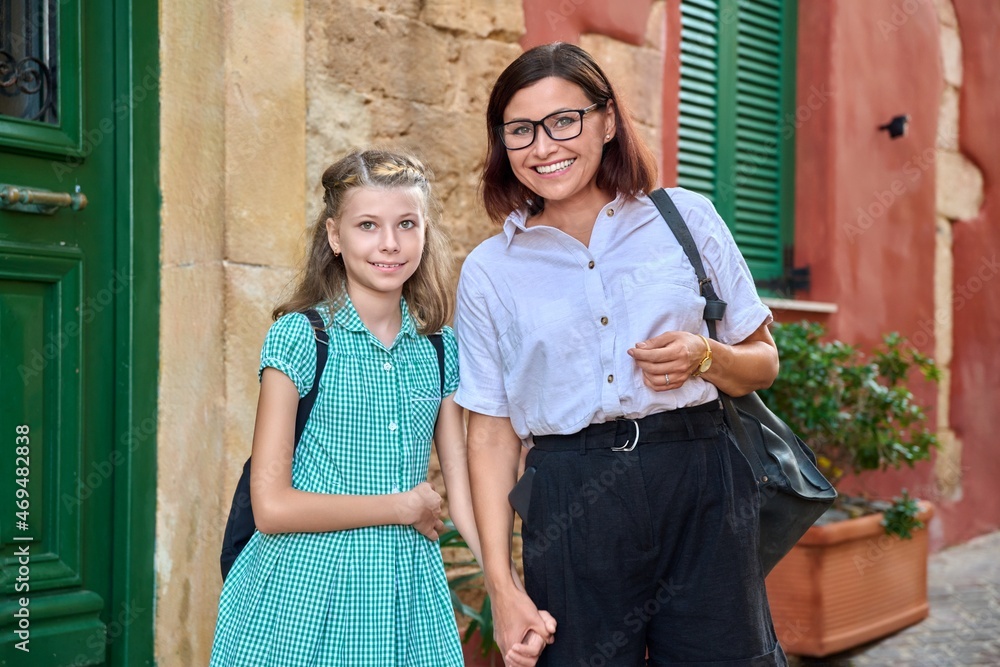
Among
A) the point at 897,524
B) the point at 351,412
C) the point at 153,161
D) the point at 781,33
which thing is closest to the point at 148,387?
the point at 153,161

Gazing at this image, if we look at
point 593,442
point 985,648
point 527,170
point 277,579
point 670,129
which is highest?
point 670,129

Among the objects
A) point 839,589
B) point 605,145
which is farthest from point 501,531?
point 839,589

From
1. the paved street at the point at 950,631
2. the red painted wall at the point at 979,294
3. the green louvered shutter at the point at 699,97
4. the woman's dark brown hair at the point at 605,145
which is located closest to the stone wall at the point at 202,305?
the woman's dark brown hair at the point at 605,145

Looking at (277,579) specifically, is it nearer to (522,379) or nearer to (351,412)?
(351,412)

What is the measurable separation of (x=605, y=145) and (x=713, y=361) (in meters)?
0.51

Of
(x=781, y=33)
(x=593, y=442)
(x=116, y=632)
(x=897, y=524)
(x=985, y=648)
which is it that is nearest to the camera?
(x=593, y=442)

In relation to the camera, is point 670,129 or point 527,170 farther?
point 670,129

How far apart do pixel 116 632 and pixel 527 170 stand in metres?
1.84

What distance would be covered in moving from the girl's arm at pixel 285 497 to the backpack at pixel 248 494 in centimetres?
4

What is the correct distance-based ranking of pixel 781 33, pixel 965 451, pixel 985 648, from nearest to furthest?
pixel 985 648, pixel 781 33, pixel 965 451

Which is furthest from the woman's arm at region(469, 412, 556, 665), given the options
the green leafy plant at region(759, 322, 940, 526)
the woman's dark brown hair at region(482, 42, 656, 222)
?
the green leafy plant at region(759, 322, 940, 526)

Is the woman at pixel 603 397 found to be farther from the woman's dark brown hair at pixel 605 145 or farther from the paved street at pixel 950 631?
the paved street at pixel 950 631

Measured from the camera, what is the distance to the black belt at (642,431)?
79.4 inches

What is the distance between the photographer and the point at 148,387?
3088 millimetres
